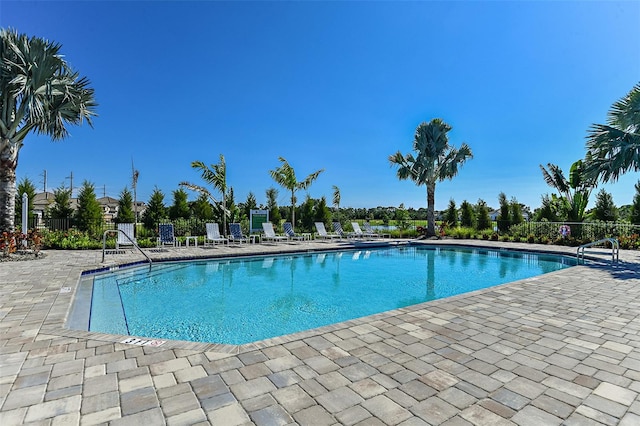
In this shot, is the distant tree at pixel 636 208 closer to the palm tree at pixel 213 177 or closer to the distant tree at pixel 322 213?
the distant tree at pixel 322 213

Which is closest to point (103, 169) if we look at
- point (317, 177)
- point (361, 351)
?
point (317, 177)

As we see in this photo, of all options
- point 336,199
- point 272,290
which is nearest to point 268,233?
point 336,199

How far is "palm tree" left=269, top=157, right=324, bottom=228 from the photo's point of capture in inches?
792

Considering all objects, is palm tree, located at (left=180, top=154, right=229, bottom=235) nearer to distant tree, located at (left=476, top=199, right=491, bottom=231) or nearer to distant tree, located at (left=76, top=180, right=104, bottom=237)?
distant tree, located at (left=76, top=180, right=104, bottom=237)

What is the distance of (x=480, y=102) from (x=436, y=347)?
48.2 ft

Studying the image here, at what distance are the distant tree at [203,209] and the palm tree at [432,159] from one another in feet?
37.5

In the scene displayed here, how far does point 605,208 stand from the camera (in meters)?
17.9

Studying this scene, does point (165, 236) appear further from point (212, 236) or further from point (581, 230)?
point (581, 230)

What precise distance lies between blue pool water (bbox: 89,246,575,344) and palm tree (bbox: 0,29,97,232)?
17.0 ft

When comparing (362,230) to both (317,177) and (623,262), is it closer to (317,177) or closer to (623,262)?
(317,177)

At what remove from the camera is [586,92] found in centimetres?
1307

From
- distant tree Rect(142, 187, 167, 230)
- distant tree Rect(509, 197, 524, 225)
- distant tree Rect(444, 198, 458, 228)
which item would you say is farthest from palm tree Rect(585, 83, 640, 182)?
distant tree Rect(142, 187, 167, 230)

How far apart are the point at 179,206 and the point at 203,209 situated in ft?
5.61

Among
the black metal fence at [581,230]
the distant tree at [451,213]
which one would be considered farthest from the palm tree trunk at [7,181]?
the distant tree at [451,213]
